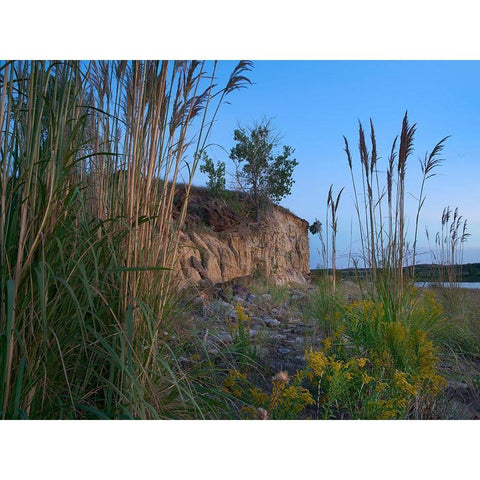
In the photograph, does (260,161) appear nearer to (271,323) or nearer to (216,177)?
(216,177)

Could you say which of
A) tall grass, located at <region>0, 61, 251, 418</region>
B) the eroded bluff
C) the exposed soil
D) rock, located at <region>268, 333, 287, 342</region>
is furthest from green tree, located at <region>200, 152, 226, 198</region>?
tall grass, located at <region>0, 61, 251, 418</region>

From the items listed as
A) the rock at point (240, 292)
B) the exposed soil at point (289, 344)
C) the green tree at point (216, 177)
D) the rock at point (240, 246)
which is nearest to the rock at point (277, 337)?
the exposed soil at point (289, 344)

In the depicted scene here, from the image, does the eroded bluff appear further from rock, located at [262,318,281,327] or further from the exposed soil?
rock, located at [262,318,281,327]

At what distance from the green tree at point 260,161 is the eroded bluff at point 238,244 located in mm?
484

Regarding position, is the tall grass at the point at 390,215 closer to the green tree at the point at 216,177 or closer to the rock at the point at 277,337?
the rock at the point at 277,337

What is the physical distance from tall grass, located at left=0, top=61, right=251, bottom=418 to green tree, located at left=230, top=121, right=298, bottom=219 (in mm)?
7998

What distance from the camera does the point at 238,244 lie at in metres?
8.27

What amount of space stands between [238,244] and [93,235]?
6.91 metres

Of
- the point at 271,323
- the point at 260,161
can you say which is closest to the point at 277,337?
the point at 271,323

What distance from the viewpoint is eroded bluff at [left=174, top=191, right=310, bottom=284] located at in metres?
7.20
